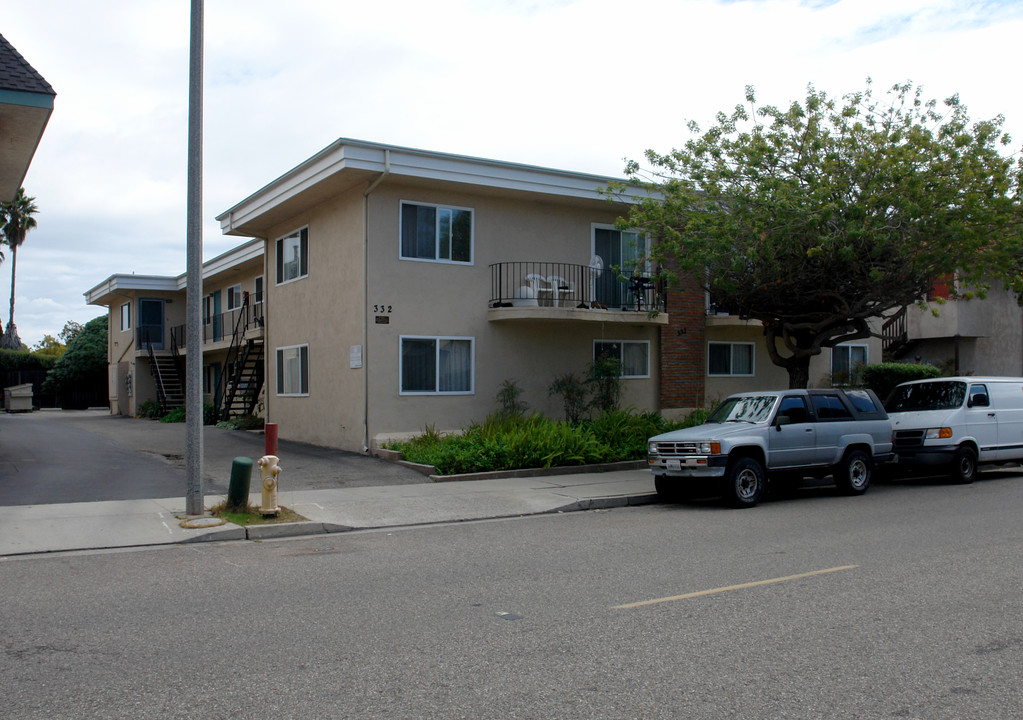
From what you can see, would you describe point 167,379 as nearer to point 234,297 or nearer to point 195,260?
point 234,297

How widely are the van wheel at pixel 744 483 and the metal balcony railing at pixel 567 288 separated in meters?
6.91

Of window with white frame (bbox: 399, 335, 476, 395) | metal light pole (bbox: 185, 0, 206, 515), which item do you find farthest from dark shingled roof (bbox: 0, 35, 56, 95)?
window with white frame (bbox: 399, 335, 476, 395)

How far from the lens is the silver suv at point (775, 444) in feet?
41.9

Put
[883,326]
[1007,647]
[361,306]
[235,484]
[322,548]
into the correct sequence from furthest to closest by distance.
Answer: [883,326], [361,306], [235,484], [322,548], [1007,647]

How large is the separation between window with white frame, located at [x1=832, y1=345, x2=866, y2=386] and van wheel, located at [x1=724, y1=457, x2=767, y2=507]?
13063mm

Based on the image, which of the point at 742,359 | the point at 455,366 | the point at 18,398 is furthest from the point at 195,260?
the point at 18,398

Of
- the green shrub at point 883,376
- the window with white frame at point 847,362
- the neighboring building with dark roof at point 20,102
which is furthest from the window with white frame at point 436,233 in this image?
the green shrub at point 883,376

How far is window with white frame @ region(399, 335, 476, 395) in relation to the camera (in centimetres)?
1844

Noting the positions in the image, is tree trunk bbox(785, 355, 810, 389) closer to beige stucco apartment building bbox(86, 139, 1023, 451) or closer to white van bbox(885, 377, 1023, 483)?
white van bbox(885, 377, 1023, 483)

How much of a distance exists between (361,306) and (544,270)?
4.44 meters

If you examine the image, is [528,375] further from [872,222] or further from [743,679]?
[743,679]

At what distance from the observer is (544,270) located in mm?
20031

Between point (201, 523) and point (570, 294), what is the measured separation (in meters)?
11.2

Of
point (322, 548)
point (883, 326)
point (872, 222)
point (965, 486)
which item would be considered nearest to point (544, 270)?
point (872, 222)
